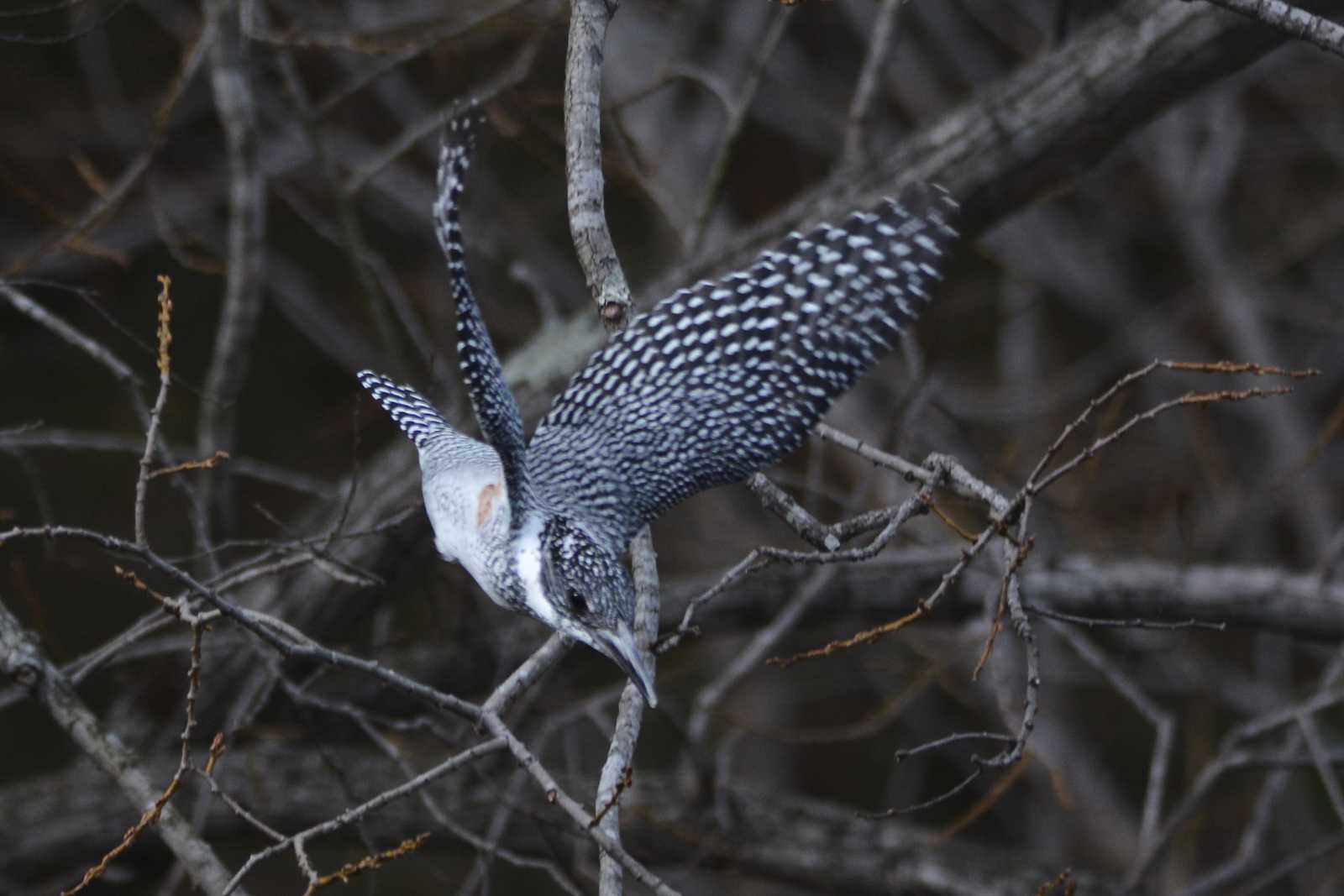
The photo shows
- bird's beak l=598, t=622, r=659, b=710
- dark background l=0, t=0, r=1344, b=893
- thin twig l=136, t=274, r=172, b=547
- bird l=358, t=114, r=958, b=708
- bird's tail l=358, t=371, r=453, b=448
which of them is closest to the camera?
thin twig l=136, t=274, r=172, b=547

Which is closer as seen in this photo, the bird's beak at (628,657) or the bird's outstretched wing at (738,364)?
the bird's beak at (628,657)

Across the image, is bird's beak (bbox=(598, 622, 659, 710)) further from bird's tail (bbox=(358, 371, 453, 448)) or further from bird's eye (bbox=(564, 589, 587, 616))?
bird's tail (bbox=(358, 371, 453, 448))

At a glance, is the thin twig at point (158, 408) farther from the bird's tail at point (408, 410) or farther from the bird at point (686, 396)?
the bird's tail at point (408, 410)

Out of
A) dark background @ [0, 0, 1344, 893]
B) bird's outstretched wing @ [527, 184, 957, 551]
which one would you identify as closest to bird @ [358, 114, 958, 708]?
bird's outstretched wing @ [527, 184, 957, 551]

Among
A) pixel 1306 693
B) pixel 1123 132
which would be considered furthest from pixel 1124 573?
pixel 1306 693

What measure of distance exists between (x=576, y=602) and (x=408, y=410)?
66cm

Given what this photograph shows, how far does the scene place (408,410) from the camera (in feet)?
8.07

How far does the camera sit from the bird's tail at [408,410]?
2.42m

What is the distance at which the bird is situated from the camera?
210cm

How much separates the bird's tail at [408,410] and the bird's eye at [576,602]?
0.55 meters

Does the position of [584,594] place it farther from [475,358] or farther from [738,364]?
[738,364]

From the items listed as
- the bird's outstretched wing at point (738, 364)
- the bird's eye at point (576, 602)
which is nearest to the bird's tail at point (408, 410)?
the bird's outstretched wing at point (738, 364)

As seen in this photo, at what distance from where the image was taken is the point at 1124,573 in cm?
337

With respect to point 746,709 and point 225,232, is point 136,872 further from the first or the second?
point 746,709
